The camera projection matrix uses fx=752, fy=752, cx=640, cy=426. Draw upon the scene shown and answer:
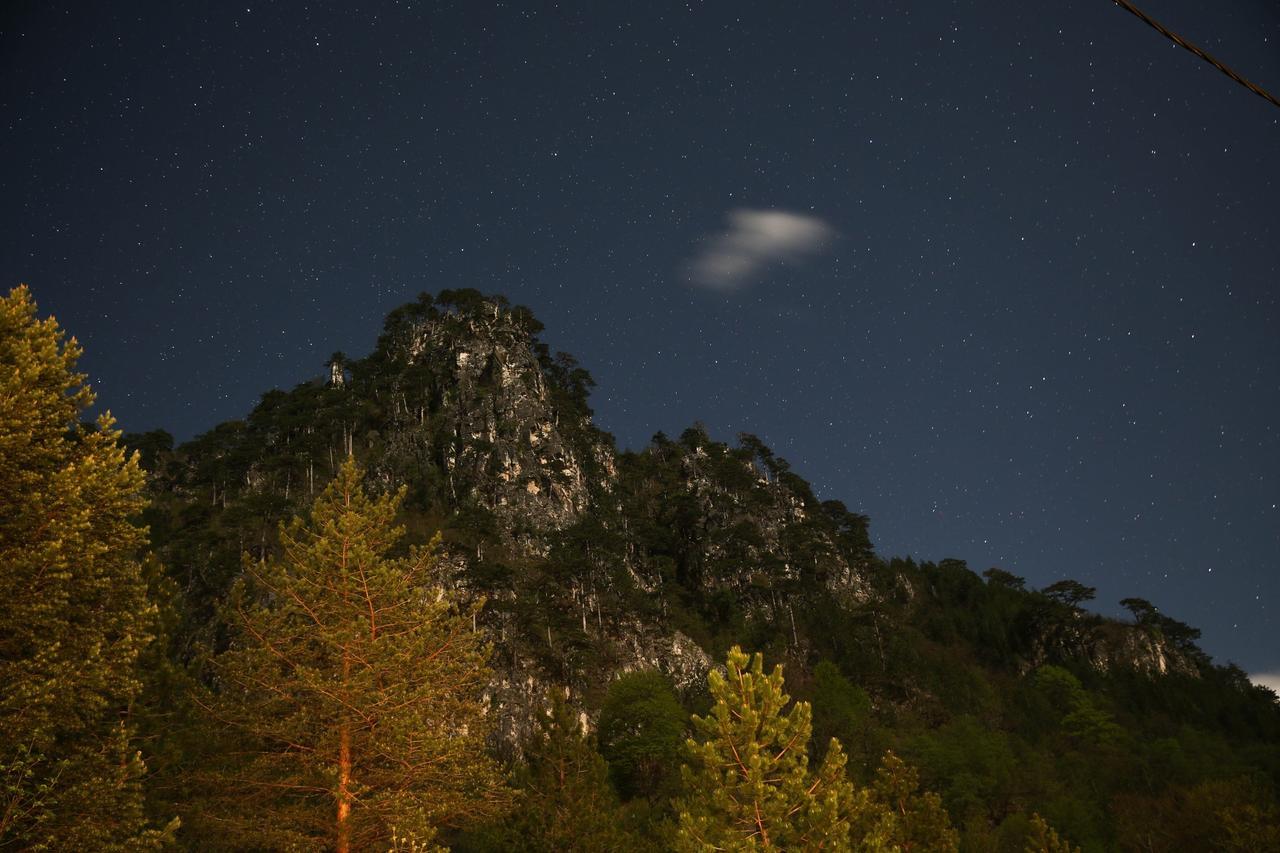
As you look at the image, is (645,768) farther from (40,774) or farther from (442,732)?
(40,774)

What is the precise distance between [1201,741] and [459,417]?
85.9 meters

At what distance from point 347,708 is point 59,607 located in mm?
5579

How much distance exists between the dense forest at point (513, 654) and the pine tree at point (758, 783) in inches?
3.4

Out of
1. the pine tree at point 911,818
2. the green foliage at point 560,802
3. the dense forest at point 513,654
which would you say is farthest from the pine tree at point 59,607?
the pine tree at point 911,818

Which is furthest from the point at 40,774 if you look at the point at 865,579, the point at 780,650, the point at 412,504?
the point at 865,579

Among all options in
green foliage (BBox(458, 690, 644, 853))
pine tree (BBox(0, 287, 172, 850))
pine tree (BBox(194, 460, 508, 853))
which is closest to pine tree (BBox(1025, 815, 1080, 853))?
green foliage (BBox(458, 690, 644, 853))

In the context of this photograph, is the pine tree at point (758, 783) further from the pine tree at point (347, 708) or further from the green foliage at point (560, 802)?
the green foliage at point (560, 802)

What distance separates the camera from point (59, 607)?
12.3 m

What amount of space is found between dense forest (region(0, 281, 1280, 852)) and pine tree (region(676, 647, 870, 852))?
87mm

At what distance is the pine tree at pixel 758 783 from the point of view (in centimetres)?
1703

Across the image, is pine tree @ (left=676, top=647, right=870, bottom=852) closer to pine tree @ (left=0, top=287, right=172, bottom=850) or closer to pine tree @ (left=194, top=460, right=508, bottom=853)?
pine tree @ (left=194, top=460, right=508, bottom=853)

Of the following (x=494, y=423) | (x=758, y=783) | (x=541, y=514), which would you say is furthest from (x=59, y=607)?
(x=494, y=423)

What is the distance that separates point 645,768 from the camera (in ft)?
168

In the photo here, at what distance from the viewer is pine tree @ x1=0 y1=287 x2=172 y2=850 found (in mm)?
11477
